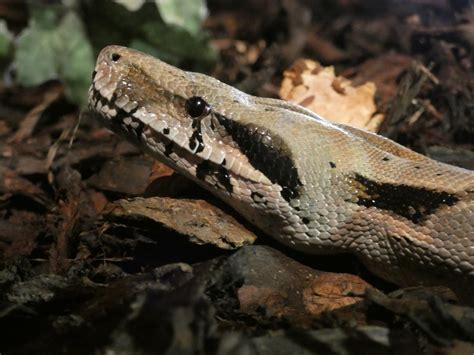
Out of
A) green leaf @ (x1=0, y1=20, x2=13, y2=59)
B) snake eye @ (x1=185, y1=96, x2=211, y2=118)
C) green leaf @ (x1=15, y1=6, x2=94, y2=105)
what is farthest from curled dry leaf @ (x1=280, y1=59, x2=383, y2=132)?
green leaf @ (x1=0, y1=20, x2=13, y2=59)

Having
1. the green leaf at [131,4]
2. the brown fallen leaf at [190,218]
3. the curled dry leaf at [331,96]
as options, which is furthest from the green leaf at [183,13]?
the brown fallen leaf at [190,218]

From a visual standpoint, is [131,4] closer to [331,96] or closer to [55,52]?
[55,52]

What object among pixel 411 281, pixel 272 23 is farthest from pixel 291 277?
pixel 272 23

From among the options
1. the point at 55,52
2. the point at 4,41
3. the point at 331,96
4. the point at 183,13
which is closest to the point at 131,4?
the point at 183,13

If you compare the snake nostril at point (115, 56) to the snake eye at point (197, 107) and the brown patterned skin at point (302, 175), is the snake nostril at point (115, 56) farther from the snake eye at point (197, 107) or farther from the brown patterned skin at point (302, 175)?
the snake eye at point (197, 107)

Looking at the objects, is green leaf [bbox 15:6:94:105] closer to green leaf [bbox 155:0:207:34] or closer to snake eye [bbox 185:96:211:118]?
green leaf [bbox 155:0:207:34]
